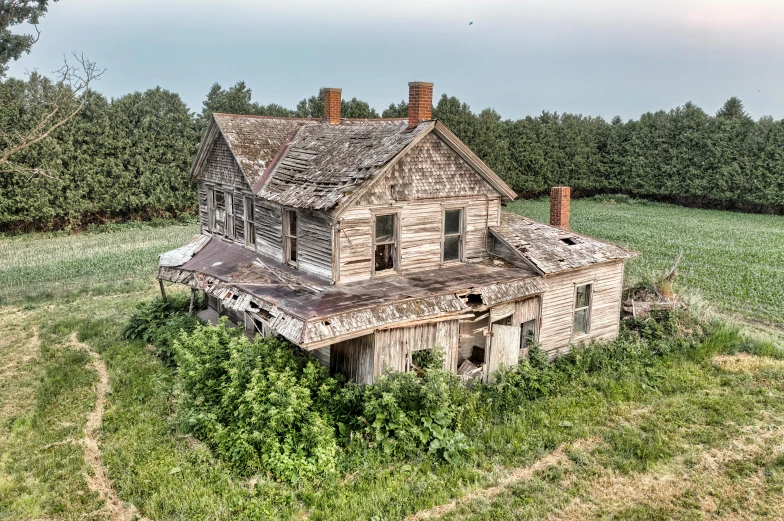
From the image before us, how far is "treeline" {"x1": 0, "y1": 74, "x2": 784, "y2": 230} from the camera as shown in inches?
1597

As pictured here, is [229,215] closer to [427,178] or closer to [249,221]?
[249,221]

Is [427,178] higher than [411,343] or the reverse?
higher

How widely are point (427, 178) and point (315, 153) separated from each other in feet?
13.7

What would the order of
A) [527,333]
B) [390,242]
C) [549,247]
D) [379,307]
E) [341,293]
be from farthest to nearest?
[549,247], [527,333], [390,242], [341,293], [379,307]

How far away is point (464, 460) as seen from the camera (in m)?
12.3

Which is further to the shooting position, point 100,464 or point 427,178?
point 427,178

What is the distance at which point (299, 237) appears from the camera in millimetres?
16828

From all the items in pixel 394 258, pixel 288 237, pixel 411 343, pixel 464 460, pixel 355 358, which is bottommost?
pixel 464 460

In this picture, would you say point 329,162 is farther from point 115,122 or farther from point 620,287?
point 115,122

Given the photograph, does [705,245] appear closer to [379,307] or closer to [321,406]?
[379,307]

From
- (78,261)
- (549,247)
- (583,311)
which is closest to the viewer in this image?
(549,247)

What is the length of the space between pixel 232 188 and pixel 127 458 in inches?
419

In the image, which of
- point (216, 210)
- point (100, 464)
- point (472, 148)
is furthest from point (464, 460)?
point (472, 148)

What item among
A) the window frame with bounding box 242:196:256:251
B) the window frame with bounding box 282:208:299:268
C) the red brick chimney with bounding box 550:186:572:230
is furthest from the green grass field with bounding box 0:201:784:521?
the red brick chimney with bounding box 550:186:572:230
